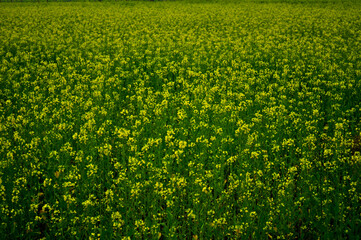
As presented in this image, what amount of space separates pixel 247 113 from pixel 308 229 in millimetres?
4225

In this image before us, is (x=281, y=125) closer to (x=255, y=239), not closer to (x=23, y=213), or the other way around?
(x=255, y=239)

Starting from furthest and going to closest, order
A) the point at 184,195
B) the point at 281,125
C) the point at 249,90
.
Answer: the point at 249,90
the point at 281,125
the point at 184,195

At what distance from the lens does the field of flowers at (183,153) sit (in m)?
4.57

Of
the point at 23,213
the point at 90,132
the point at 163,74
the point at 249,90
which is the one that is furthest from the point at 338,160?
the point at 163,74

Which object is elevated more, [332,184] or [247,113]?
[247,113]

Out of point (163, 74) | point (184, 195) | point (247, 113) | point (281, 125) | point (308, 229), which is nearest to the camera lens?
point (308, 229)

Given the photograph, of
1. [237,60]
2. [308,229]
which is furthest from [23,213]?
[237,60]

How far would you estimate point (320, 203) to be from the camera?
4.90m

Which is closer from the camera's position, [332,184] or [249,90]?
[332,184]

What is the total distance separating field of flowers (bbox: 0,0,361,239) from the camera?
180 inches

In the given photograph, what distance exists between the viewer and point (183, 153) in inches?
247

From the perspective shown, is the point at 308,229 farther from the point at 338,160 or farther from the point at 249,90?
the point at 249,90

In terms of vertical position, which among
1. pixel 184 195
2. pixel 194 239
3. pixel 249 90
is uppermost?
pixel 249 90

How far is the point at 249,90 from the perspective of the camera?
9.69 m
